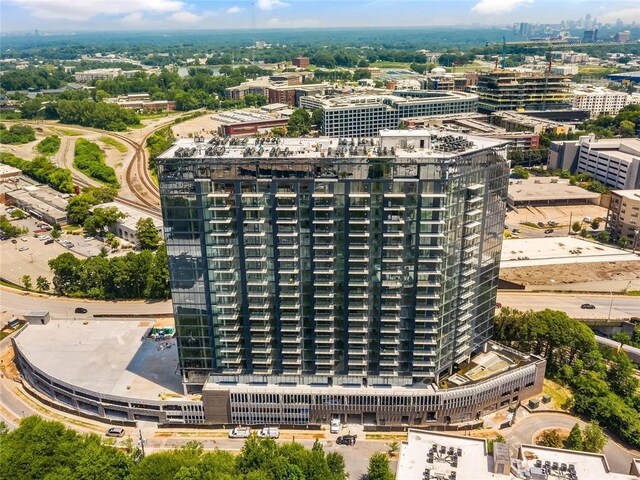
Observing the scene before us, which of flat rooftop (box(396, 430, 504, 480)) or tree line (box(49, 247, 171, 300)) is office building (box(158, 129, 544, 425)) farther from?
tree line (box(49, 247, 171, 300))

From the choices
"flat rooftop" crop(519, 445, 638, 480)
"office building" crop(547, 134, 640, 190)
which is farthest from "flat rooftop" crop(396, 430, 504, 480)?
"office building" crop(547, 134, 640, 190)

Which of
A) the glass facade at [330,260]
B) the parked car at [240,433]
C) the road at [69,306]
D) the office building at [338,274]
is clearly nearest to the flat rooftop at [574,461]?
the office building at [338,274]

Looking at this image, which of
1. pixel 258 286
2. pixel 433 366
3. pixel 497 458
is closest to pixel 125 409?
pixel 258 286

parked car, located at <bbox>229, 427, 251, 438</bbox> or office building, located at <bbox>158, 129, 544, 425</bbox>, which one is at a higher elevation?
office building, located at <bbox>158, 129, 544, 425</bbox>

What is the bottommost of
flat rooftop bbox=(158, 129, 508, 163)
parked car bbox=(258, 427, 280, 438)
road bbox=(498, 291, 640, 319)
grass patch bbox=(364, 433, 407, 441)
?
grass patch bbox=(364, 433, 407, 441)

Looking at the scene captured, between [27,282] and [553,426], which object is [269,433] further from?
[27,282]

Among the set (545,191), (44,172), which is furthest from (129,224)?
(545,191)
